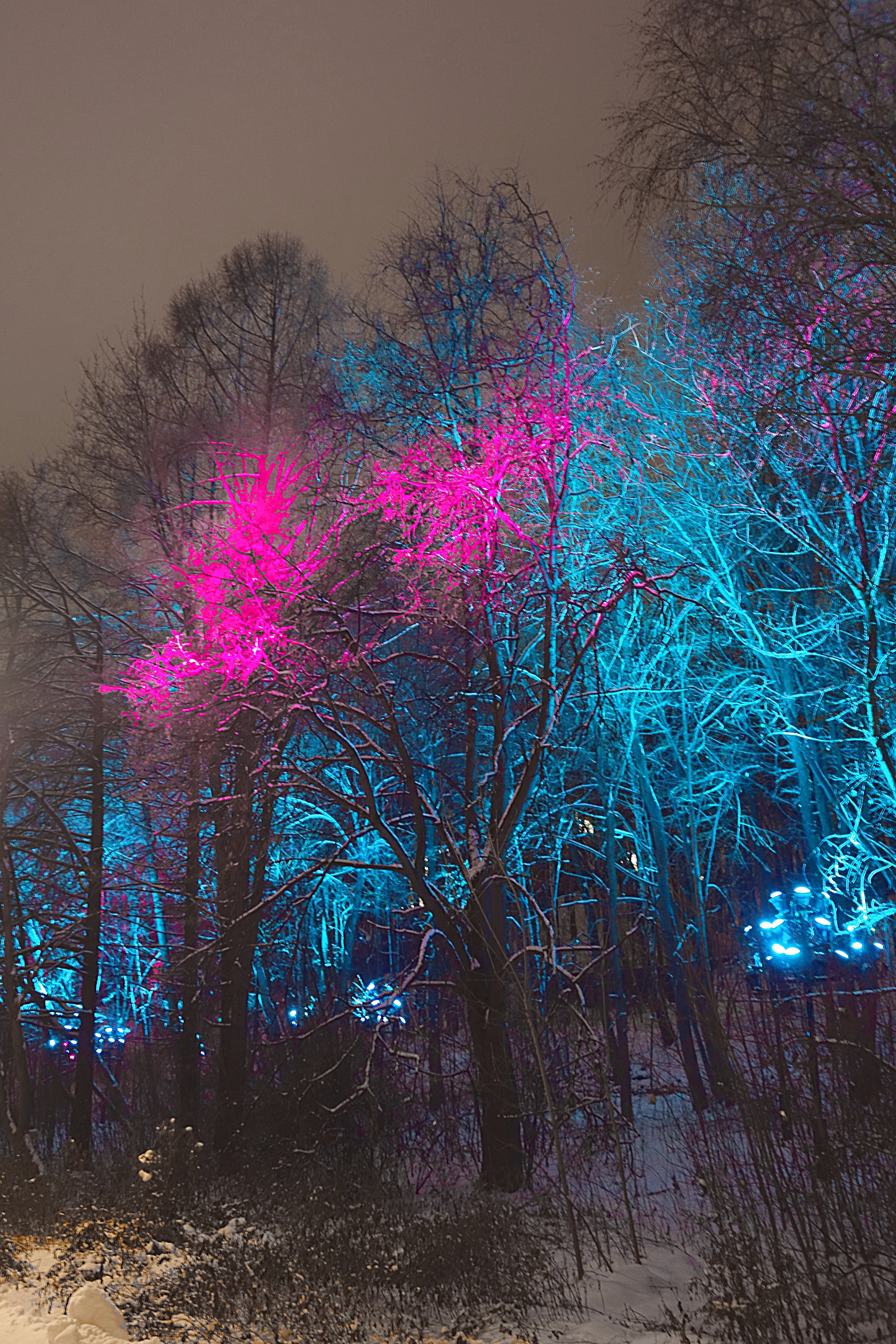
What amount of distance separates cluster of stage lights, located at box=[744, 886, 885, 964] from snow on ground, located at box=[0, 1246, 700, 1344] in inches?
108

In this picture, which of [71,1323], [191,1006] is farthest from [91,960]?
[71,1323]

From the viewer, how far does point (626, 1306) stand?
6621mm

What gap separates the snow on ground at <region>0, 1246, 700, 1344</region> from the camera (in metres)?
5.75

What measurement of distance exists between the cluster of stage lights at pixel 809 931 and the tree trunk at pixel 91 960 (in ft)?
30.9

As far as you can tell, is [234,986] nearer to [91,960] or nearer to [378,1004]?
[378,1004]

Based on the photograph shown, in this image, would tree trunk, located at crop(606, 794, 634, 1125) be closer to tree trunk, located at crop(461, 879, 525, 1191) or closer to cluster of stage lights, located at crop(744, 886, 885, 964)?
cluster of stage lights, located at crop(744, 886, 885, 964)

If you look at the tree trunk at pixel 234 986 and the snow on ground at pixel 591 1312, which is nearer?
the snow on ground at pixel 591 1312

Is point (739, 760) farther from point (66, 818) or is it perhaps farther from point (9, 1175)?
point (66, 818)

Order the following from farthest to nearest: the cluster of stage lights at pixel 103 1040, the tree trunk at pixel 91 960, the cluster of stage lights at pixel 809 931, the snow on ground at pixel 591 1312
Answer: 1. the cluster of stage lights at pixel 103 1040
2. the tree trunk at pixel 91 960
3. the cluster of stage lights at pixel 809 931
4. the snow on ground at pixel 591 1312

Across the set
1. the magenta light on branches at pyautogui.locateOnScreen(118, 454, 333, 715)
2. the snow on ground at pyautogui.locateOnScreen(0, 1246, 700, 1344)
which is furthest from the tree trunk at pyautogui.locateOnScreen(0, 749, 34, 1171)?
the snow on ground at pyautogui.locateOnScreen(0, 1246, 700, 1344)

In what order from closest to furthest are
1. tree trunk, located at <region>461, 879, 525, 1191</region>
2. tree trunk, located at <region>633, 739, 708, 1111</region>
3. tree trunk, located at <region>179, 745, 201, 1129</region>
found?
tree trunk, located at <region>461, 879, 525, 1191</region> → tree trunk, located at <region>633, 739, 708, 1111</region> → tree trunk, located at <region>179, 745, 201, 1129</region>

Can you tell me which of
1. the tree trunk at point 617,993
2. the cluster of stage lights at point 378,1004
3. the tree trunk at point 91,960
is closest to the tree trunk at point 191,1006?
the tree trunk at point 91,960

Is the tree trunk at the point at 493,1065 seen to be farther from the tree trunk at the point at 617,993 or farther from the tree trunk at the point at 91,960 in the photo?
the tree trunk at the point at 91,960

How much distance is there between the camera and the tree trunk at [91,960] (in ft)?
47.2
